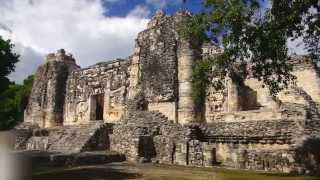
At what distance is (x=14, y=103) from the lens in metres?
45.2

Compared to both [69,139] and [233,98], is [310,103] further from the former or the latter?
[69,139]

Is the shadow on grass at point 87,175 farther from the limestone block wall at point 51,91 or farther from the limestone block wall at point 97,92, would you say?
the limestone block wall at point 51,91

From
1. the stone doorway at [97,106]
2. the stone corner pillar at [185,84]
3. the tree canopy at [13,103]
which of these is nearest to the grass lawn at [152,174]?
the stone corner pillar at [185,84]

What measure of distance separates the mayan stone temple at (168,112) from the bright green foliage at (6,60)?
3521 mm

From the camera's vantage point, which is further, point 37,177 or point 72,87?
point 72,87

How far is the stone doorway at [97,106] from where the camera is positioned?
2977 cm

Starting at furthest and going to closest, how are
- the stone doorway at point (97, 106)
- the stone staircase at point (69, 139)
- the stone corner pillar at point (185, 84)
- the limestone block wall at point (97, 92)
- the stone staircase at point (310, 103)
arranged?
the stone doorway at point (97, 106), the limestone block wall at point (97, 92), the stone corner pillar at point (185, 84), the stone staircase at point (69, 139), the stone staircase at point (310, 103)

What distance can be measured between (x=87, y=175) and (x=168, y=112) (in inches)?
411

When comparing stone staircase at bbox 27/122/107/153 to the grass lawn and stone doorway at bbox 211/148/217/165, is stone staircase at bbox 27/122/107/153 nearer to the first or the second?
the grass lawn

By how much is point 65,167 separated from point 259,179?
7.12m

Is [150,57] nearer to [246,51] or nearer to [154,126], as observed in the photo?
[154,126]

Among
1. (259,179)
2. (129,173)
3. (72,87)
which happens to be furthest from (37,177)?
(72,87)

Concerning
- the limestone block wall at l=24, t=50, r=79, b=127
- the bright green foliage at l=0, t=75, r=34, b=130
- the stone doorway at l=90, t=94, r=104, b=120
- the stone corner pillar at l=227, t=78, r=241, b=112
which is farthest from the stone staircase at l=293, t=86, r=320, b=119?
the bright green foliage at l=0, t=75, r=34, b=130

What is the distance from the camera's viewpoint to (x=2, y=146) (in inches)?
353
